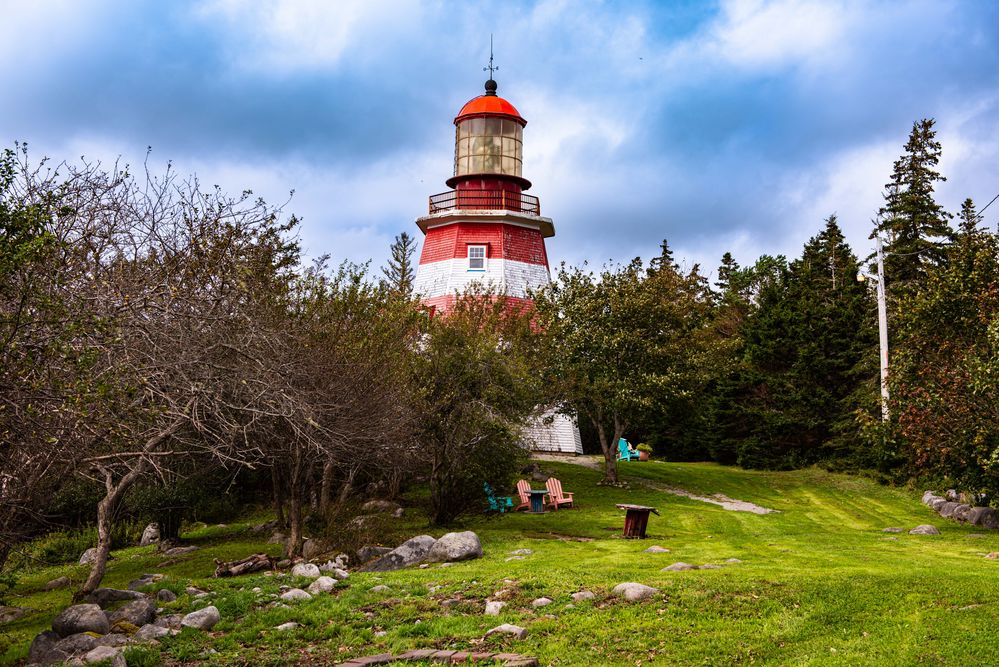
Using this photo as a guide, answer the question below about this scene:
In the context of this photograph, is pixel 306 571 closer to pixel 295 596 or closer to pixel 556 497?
pixel 295 596

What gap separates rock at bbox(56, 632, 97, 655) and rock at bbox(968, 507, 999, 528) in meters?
19.4

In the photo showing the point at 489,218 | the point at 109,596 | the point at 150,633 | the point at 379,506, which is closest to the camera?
the point at 150,633

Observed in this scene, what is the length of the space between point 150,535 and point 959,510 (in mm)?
20874

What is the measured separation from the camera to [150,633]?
424 inches

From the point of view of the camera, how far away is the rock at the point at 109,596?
44.8 ft

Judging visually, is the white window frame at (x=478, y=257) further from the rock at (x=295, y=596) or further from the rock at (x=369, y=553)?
the rock at (x=295, y=596)

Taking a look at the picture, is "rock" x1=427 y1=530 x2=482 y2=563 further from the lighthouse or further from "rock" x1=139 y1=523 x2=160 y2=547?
the lighthouse

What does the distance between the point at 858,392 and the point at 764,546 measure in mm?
18034

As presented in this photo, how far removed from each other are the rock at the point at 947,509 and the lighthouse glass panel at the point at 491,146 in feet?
69.6

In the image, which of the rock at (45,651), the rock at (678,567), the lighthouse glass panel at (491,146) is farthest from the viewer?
the lighthouse glass panel at (491,146)

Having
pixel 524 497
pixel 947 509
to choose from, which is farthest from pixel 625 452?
pixel 947 509

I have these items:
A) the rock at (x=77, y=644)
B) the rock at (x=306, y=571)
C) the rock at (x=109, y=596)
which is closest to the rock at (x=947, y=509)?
the rock at (x=306, y=571)

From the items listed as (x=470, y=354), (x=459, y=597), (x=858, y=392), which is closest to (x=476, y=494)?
(x=470, y=354)

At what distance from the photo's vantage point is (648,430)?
44.9m
